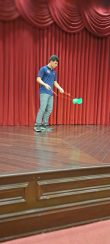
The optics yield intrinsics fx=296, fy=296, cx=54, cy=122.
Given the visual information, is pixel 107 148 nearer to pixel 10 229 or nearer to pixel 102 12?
pixel 10 229

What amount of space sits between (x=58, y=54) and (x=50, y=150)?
2377mm

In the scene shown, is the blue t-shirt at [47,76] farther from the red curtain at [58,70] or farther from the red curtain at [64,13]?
the red curtain at [64,13]

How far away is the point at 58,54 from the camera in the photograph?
4824mm

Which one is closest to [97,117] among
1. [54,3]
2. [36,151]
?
[54,3]

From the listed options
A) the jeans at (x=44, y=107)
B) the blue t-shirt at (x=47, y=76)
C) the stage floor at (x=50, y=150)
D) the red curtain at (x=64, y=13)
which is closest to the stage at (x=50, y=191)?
the stage floor at (x=50, y=150)

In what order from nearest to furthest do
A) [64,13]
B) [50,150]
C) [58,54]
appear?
1. [50,150]
2. [64,13]
3. [58,54]

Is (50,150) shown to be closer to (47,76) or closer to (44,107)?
(44,107)

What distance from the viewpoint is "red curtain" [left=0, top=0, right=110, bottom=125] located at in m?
4.40

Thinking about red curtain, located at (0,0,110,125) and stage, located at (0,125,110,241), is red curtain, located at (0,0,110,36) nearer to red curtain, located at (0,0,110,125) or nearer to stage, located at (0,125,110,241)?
red curtain, located at (0,0,110,125)

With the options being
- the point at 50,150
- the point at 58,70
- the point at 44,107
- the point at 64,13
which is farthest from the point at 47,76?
the point at 50,150

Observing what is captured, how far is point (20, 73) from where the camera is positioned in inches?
180

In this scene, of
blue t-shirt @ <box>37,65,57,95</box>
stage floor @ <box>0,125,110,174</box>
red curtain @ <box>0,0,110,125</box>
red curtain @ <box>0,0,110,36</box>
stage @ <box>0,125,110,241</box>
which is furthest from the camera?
red curtain @ <box>0,0,110,125</box>

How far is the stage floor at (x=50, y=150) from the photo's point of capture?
2264 millimetres

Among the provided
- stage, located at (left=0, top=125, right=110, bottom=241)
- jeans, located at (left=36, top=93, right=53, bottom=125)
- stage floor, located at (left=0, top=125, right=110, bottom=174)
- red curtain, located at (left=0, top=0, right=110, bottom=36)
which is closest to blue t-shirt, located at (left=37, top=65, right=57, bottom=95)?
jeans, located at (left=36, top=93, right=53, bottom=125)
